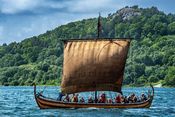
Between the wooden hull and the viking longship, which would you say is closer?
the wooden hull

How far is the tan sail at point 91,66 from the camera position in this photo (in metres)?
92.5

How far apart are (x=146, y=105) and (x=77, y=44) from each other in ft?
51.6

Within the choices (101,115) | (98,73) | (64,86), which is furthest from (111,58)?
(101,115)

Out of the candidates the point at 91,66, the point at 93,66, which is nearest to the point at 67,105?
the point at 91,66

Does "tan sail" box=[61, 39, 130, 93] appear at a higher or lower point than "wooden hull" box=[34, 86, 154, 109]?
higher

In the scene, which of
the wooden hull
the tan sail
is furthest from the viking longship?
the wooden hull

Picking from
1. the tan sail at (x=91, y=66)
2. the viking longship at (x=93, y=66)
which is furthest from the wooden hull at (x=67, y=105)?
the tan sail at (x=91, y=66)

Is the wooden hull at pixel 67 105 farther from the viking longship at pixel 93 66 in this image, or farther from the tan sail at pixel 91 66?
the tan sail at pixel 91 66

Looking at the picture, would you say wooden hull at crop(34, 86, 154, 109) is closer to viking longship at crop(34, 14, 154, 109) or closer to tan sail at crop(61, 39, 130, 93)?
viking longship at crop(34, 14, 154, 109)

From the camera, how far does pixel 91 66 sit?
305 feet

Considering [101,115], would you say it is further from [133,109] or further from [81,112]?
[133,109]

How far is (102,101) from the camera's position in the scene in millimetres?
89250

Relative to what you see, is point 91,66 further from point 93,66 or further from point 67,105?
point 67,105

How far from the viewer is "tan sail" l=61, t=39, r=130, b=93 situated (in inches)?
3642
